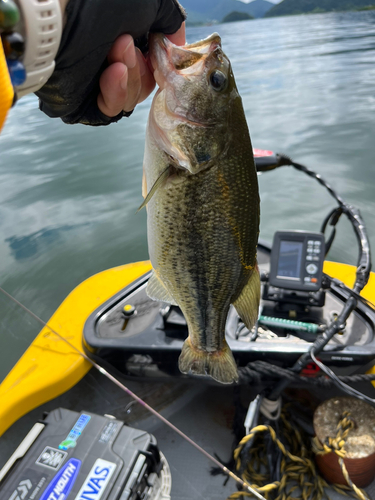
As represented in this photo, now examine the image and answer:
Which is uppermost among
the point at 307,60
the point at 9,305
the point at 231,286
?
the point at 231,286

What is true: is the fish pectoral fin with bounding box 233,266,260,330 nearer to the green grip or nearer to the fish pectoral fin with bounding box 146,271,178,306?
the fish pectoral fin with bounding box 146,271,178,306

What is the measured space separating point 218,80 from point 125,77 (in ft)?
0.98

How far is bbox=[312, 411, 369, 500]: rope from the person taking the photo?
208cm

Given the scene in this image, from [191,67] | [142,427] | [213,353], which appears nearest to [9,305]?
[142,427]

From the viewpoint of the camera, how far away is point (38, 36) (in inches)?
27.8

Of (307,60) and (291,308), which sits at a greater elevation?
(291,308)

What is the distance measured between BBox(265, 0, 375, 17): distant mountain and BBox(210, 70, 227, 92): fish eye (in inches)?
2795

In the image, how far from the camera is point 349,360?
2.19m

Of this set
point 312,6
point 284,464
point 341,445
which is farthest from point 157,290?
point 312,6

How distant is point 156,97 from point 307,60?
20852 mm

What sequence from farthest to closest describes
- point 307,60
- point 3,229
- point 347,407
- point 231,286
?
point 307,60 → point 3,229 → point 347,407 → point 231,286

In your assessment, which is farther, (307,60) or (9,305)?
(307,60)

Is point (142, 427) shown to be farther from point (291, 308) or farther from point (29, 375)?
point (291, 308)

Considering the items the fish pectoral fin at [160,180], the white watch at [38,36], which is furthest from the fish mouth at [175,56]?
the white watch at [38,36]
